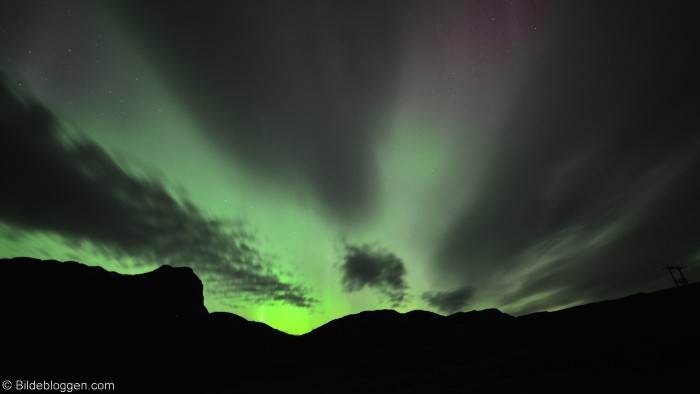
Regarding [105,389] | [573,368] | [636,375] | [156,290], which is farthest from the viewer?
[156,290]

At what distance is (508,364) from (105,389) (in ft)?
163

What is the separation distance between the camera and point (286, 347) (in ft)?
268

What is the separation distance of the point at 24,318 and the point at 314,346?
225 ft

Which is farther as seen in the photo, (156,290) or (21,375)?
(156,290)

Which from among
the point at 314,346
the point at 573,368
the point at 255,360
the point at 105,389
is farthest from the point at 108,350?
the point at 573,368

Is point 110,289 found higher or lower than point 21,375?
higher

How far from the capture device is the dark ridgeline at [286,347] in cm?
2008

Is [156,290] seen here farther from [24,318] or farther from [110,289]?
[24,318]

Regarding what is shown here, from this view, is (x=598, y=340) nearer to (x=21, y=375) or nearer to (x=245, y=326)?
(x=21, y=375)

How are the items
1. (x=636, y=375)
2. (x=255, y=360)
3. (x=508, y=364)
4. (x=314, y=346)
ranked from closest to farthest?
1. (x=636, y=375)
2. (x=508, y=364)
3. (x=255, y=360)
4. (x=314, y=346)

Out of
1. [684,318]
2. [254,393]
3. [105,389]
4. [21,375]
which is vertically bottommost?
[684,318]

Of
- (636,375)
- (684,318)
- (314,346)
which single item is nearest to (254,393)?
(636,375)

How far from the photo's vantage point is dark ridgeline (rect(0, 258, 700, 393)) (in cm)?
2008

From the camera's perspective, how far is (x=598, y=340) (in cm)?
2575
